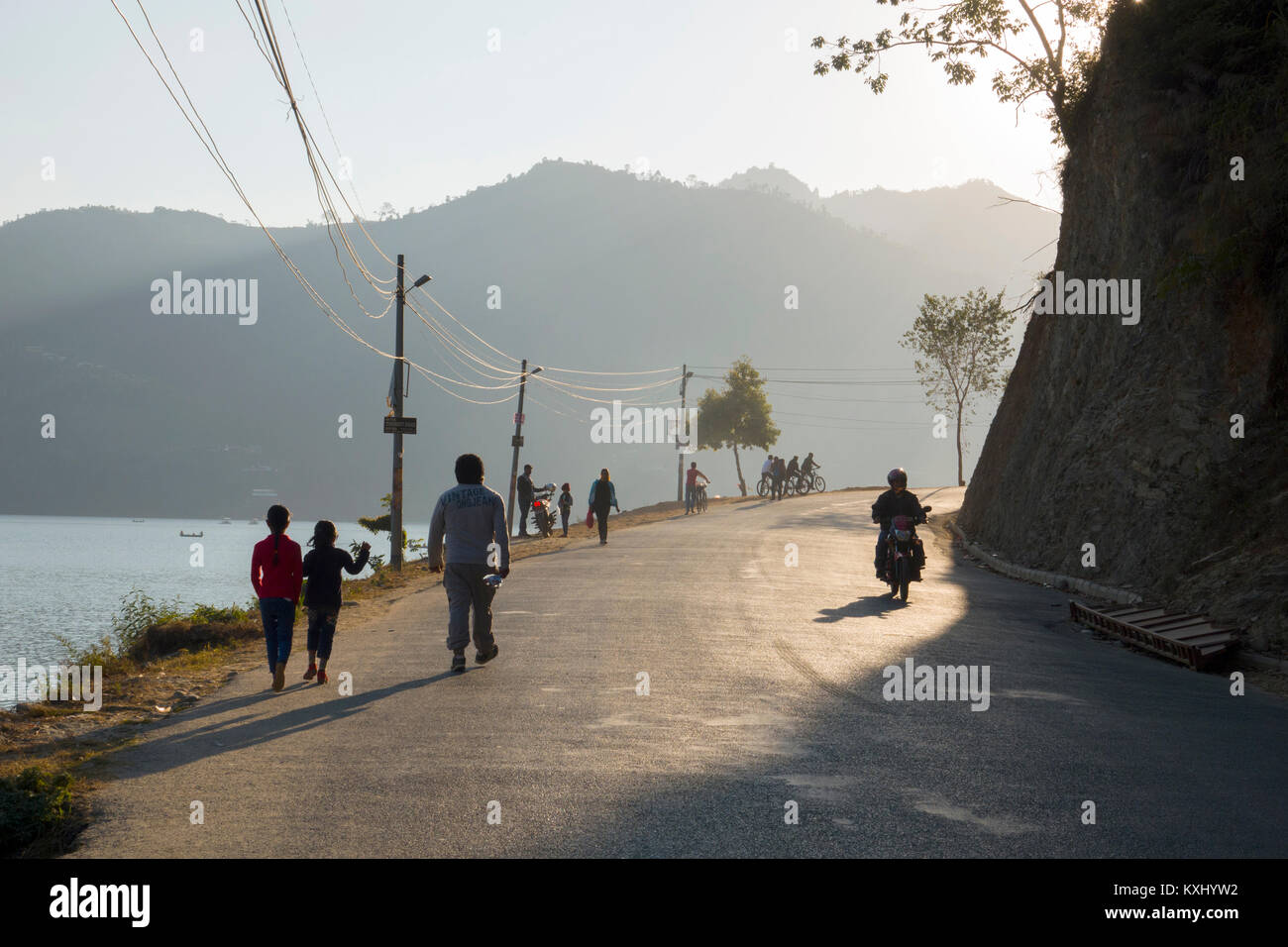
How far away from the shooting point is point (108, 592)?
43844mm

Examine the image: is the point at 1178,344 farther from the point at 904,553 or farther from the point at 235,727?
the point at 235,727

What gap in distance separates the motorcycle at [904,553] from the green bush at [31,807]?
40.9 ft

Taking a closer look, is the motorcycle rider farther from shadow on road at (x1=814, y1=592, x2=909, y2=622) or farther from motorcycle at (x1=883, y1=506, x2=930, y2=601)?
shadow on road at (x1=814, y1=592, x2=909, y2=622)

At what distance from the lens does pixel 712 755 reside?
6516 mm

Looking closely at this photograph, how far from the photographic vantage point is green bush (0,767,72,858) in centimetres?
504

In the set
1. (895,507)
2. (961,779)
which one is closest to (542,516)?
(895,507)

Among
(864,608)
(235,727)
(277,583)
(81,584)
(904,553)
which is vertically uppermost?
(277,583)

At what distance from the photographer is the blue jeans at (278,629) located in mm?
9219

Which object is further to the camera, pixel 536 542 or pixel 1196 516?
pixel 536 542

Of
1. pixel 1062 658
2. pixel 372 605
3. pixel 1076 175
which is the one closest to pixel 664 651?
pixel 1062 658

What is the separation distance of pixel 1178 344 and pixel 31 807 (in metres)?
17.8
